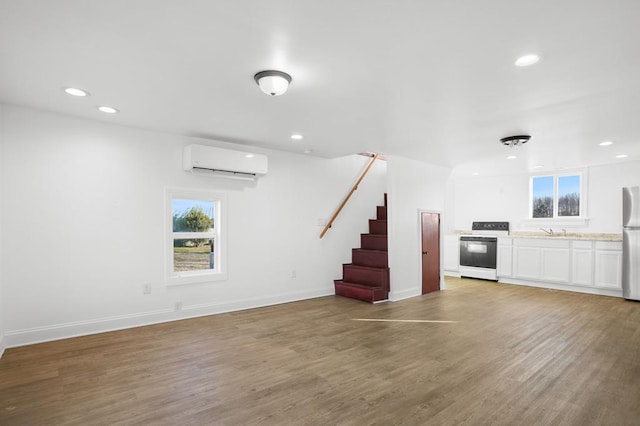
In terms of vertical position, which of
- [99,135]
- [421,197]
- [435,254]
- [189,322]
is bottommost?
[189,322]

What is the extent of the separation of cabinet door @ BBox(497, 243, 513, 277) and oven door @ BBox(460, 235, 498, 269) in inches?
3.9

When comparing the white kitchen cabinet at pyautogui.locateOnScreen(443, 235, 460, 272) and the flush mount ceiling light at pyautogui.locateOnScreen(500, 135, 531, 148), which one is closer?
the flush mount ceiling light at pyautogui.locateOnScreen(500, 135, 531, 148)

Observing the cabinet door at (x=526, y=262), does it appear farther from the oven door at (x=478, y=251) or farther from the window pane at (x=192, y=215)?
the window pane at (x=192, y=215)

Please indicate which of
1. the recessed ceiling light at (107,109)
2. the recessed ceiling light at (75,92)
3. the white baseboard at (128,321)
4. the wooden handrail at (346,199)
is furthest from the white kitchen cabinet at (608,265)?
the recessed ceiling light at (75,92)

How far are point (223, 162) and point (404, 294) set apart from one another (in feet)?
12.0

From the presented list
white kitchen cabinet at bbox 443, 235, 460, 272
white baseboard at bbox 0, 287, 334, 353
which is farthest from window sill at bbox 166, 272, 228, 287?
white kitchen cabinet at bbox 443, 235, 460, 272

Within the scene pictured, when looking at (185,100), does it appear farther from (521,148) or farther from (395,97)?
(521,148)

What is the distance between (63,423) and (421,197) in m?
5.67

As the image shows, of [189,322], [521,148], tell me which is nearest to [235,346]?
[189,322]

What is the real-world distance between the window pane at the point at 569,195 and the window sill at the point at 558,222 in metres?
0.13

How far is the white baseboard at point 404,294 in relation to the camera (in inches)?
221

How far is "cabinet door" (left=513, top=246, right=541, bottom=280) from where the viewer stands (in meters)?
6.82

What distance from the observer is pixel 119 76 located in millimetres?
2713

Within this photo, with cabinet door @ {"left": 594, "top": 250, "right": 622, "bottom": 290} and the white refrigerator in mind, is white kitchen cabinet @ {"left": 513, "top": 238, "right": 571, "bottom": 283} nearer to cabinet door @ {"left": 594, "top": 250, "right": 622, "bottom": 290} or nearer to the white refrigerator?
cabinet door @ {"left": 594, "top": 250, "right": 622, "bottom": 290}
